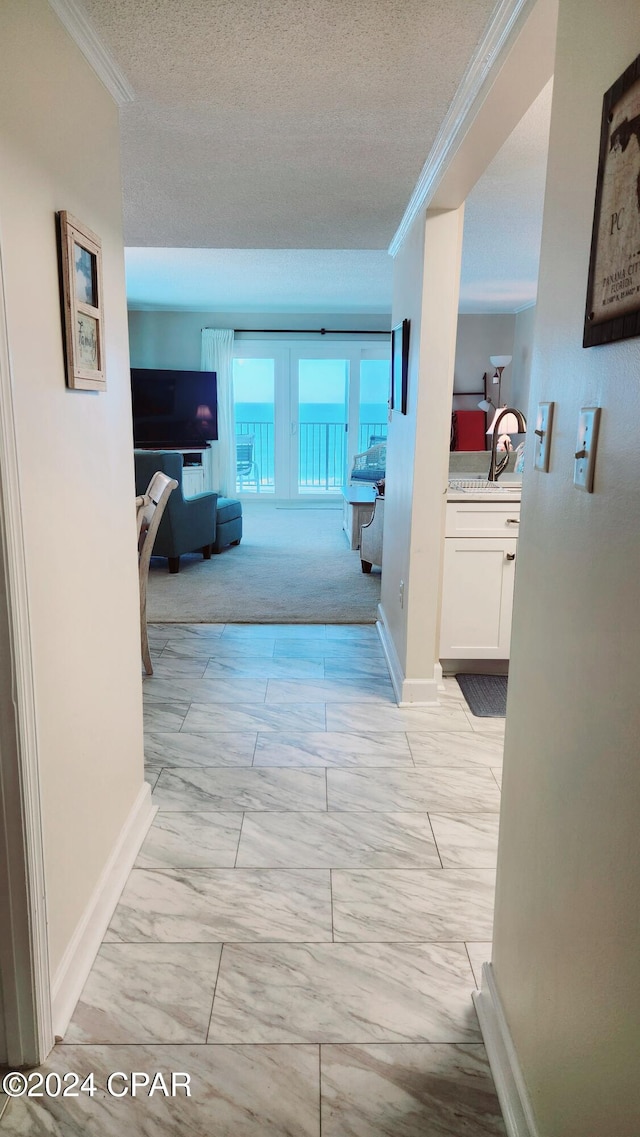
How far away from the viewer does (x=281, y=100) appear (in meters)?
2.08

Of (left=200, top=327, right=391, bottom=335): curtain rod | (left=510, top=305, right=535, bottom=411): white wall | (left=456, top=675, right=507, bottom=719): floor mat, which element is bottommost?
(left=456, top=675, right=507, bottom=719): floor mat

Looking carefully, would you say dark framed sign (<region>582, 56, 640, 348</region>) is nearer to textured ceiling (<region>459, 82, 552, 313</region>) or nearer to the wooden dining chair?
textured ceiling (<region>459, 82, 552, 313</region>)

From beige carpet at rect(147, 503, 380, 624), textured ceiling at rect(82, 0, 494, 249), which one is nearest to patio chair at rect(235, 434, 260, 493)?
beige carpet at rect(147, 503, 380, 624)

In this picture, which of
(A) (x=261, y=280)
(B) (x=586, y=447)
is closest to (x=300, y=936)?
(B) (x=586, y=447)

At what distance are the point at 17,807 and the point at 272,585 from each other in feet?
13.3

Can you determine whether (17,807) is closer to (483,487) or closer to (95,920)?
(95,920)

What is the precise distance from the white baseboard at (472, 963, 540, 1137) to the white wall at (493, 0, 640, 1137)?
49 millimetres

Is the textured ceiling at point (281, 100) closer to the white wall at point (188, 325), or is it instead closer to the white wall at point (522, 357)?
the white wall at point (522, 357)

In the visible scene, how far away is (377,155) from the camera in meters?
2.52

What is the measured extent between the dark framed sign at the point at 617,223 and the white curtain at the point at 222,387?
26.6 ft

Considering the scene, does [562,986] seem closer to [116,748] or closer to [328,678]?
[116,748]

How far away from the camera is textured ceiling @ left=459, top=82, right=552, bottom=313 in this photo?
2.75 meters

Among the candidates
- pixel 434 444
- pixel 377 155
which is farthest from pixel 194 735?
pixel 377 155

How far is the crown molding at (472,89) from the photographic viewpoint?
5.08 ft
